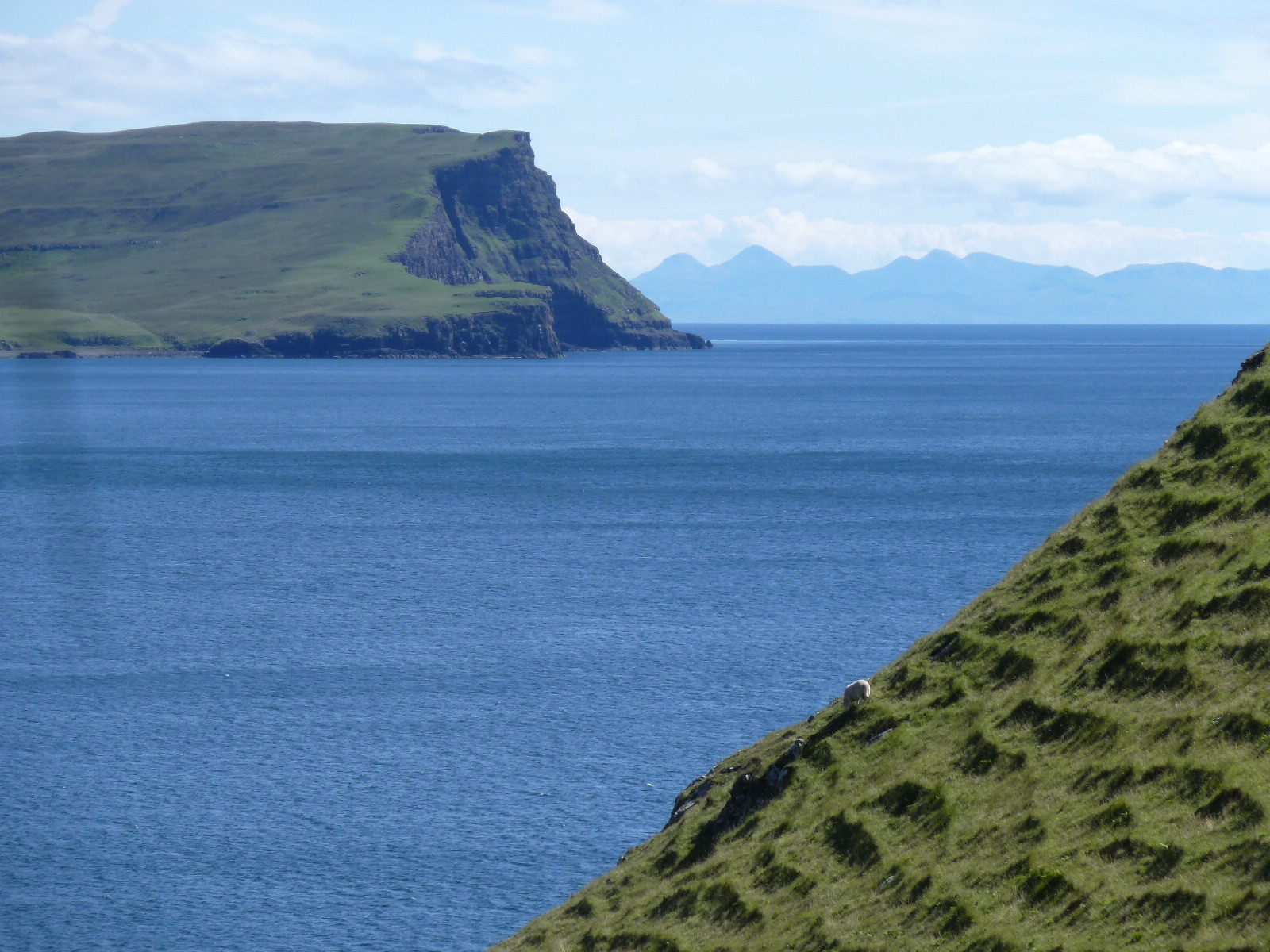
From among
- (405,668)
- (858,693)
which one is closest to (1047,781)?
(858,693)

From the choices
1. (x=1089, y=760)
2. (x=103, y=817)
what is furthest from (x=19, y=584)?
(x=1089, y=760)

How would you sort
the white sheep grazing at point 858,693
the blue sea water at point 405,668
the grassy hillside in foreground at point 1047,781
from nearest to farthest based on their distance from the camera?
the grassy hillside in foreground at point 1047,781 < the white sheep grazing at point 858,693 < the blue sea water at point 405,668

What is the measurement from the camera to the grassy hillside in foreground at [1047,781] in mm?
22172

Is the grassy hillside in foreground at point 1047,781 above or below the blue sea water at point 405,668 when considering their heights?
above

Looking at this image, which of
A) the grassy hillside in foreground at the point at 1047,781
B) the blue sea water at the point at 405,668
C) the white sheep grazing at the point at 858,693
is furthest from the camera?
the blue sea water at the point at 405,668

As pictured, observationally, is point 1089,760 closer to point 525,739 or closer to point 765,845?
point 765,845

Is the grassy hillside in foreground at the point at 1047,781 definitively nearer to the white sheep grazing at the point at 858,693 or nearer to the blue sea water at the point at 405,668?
the white sheep grazing at the point at 858,693

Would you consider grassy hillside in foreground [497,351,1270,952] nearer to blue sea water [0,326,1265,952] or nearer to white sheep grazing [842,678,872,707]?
white sheep grazing [842,678,872,707]

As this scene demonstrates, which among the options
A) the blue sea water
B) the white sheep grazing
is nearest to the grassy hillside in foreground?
the white sheep grazing

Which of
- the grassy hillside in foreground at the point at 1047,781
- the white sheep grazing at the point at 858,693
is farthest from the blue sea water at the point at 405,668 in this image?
the white sheep grazing at the point at 858,693

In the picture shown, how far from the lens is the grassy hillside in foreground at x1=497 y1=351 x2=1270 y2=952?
72.7 feet

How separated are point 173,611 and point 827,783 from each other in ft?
235

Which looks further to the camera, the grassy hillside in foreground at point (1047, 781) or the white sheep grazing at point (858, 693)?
the white sheep grazing at point (858, 693)

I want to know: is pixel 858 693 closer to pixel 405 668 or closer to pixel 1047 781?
pixel 1047 781
